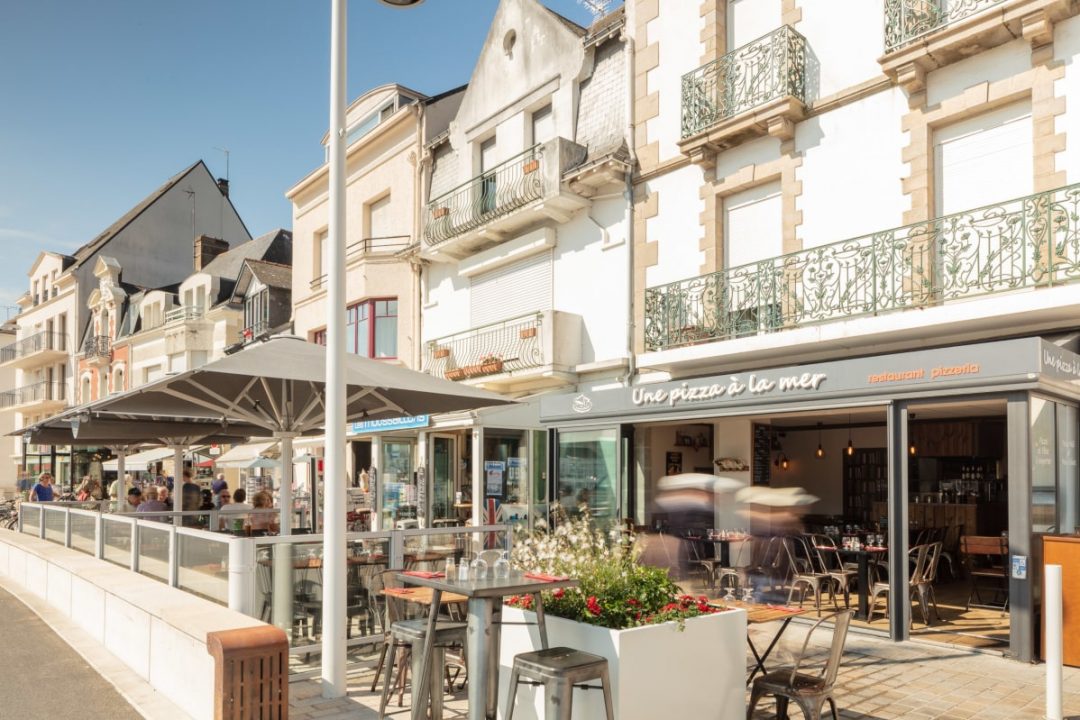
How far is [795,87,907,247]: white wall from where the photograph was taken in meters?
11.4

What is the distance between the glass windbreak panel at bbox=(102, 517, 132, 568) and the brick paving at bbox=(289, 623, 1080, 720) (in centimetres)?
406

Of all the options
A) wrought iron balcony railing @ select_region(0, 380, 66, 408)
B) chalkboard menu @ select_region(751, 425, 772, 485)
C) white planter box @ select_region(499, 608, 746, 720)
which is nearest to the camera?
white planter box @ select_region(499, 608, 746, 720)

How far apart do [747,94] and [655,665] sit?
10056 mm

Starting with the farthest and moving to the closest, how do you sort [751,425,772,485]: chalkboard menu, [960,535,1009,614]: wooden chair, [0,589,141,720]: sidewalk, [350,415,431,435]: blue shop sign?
[350,415,431,435]: blue shop sign
[751,425,772,485]: chalkboard menu
[960,535,1009,614]: wooden chair
[0,589,141,720]: sidewalk

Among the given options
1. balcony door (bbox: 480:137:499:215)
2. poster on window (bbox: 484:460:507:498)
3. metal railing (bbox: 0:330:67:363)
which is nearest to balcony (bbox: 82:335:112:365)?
metal railing (bbox: 0:330:67:363)

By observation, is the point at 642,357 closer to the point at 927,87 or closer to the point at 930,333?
the point at 930,333

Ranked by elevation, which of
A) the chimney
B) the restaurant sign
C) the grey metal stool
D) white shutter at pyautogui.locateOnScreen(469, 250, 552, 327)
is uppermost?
the chimney

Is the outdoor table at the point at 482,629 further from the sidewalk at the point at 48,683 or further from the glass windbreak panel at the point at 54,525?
the glass windbreak panel at the point at 54,525

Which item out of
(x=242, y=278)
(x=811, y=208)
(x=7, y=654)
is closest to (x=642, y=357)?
(x=811, y=208)

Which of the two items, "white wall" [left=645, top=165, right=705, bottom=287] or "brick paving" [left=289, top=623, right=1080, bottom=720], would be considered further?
"white wall" [left=645, top=165, right=705, bottom=287]

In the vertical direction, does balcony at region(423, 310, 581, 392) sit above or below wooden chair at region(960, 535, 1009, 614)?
above

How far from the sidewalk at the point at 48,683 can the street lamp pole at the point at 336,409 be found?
1557 mm

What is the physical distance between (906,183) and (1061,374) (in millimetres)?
3482

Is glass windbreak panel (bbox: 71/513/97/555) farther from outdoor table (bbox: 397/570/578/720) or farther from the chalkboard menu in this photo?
the chalkboard menu
